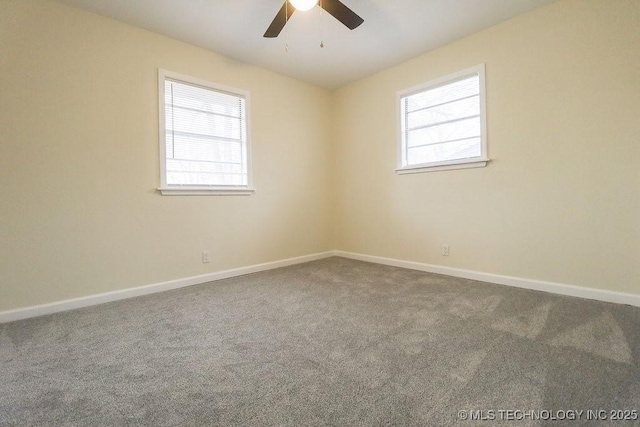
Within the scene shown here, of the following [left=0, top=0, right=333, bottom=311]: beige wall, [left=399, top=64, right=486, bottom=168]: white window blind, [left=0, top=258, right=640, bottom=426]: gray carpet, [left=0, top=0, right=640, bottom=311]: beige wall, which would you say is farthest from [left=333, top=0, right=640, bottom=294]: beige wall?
[left=0, top=0, right=333, bottom=311]: beige wall

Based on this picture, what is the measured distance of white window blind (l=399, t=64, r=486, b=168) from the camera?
3.05 metres

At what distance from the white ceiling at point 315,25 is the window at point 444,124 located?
1.50 ft

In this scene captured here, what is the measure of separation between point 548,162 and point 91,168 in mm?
4072

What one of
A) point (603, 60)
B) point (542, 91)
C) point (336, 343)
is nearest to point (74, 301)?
point (336, 343)

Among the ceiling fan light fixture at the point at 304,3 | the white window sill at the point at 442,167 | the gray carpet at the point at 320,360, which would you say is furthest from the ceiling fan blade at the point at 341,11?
the gray carpet at the point at 320,360

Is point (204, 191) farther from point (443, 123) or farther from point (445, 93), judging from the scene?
point (445, 93)

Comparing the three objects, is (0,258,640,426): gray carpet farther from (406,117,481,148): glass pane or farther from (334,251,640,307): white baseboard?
(406,117,481,148): glass pane

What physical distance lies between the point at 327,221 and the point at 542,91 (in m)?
2.96

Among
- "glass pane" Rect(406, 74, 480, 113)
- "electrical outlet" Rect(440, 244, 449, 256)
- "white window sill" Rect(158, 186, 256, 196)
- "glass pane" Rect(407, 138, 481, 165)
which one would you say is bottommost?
"electrical outlet" Rect(440, 244, 449, 256)

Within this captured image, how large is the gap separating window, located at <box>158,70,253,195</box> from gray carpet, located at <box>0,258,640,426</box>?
1289mm

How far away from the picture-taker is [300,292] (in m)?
2.72

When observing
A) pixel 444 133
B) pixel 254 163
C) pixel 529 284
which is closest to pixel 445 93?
pixel 444 133

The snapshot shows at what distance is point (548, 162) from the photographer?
256 cm

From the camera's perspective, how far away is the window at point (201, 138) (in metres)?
2.93
